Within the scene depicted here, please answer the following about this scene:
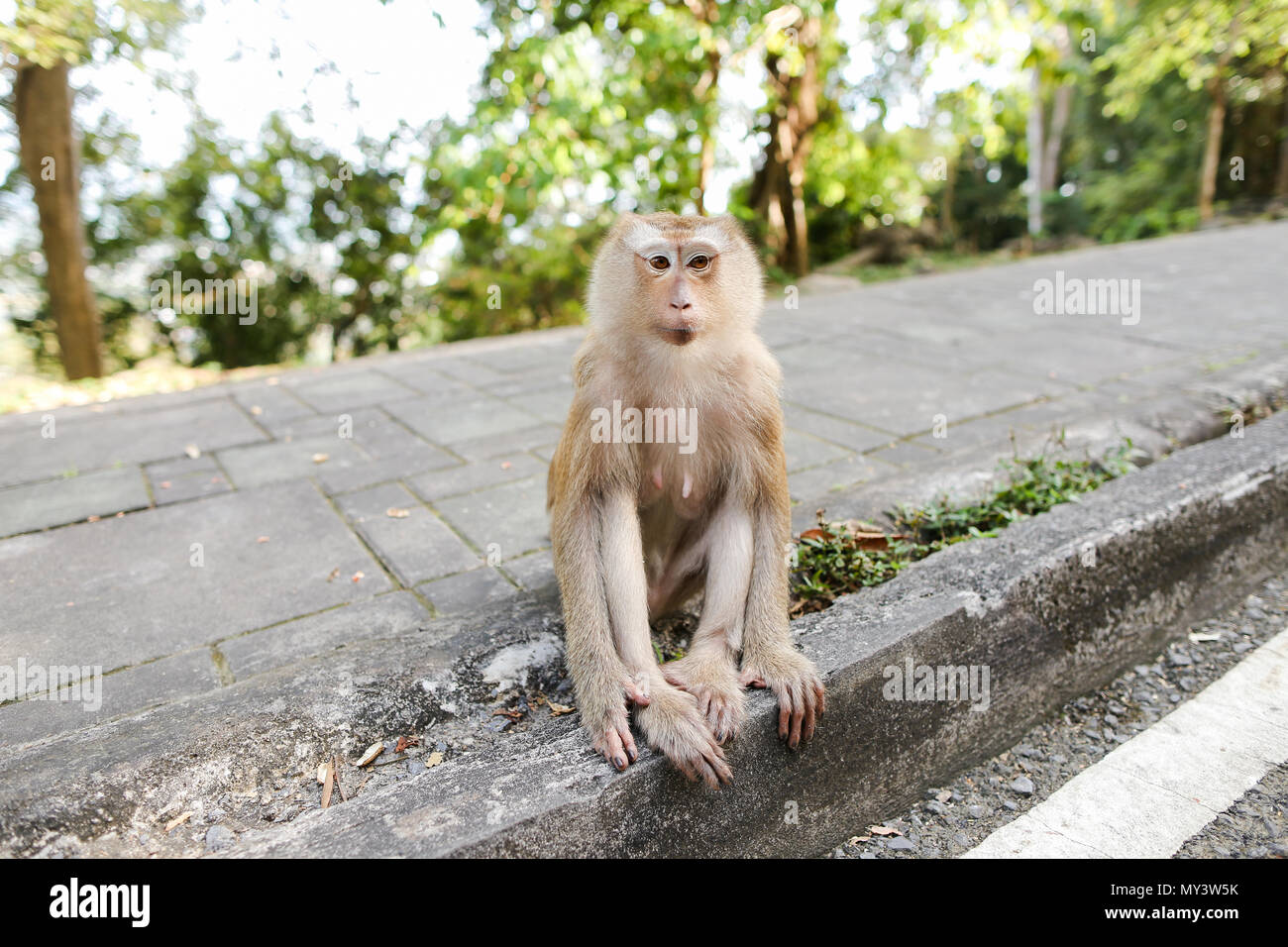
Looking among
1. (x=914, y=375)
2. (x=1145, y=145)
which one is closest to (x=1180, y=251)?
A: (x=914, y=375)

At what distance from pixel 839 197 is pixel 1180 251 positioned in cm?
421

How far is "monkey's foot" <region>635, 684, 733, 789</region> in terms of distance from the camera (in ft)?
6.23

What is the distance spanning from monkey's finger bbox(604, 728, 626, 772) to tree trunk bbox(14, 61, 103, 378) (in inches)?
333

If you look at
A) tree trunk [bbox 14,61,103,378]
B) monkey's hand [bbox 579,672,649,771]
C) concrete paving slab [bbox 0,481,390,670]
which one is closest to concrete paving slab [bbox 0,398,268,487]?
concrete paving slab [bbox 0,481,390,670]

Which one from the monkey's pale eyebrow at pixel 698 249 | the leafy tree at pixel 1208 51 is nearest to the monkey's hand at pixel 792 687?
the monkey's pale eyebrow at pixel 698 249

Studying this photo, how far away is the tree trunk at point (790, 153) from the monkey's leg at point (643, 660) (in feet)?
27.1

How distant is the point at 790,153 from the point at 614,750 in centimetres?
975

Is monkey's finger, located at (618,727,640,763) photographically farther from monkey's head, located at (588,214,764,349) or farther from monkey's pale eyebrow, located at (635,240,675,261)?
monkey's pale eyebrow, located at (635,240,675,261)

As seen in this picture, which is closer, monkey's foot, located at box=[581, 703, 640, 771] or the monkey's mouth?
monkey's foot, located at box=[581, 703, 640, 771]

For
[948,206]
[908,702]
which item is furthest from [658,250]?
[948,206]

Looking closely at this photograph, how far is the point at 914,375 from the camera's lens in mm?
5297

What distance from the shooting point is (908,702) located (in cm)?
231

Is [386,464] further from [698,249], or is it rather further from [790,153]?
[790,153]
